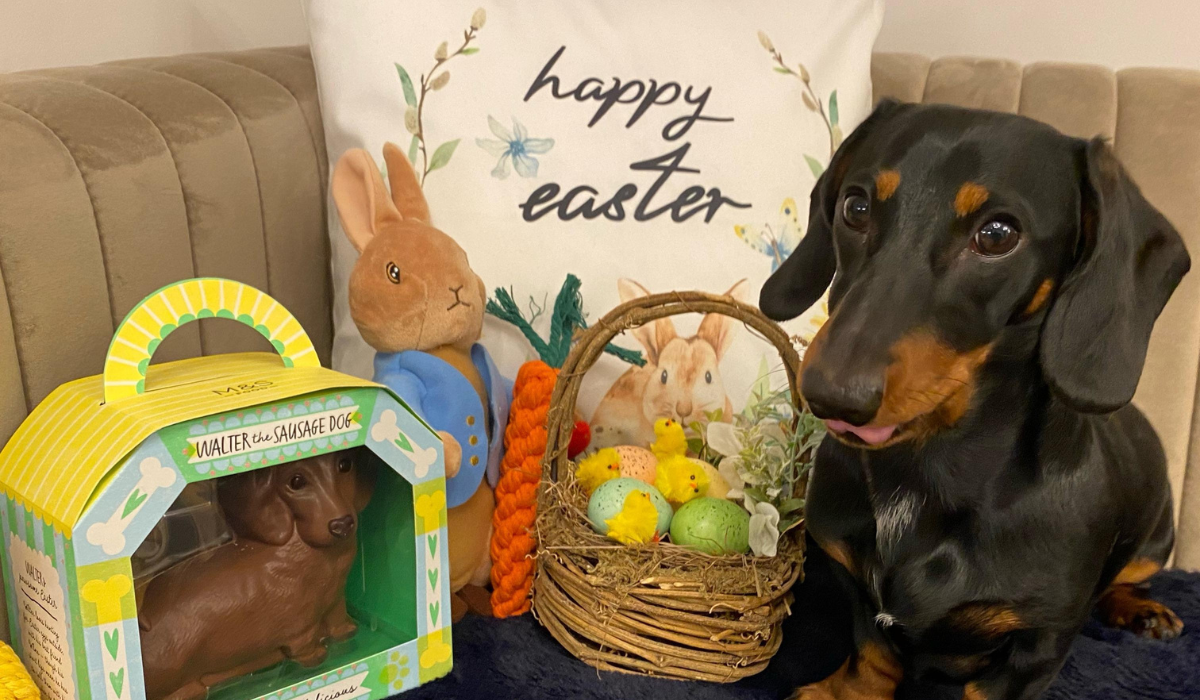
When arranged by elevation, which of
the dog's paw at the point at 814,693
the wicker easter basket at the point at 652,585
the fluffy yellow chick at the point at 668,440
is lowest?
the dog's paw at the point at 814,693

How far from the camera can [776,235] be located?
4.30 ft

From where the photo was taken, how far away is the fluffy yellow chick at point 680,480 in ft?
3.74

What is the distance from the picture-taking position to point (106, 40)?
1.52 metres

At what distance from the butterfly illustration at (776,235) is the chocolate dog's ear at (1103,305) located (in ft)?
1.71

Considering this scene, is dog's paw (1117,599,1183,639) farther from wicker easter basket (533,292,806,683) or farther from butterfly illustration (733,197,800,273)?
butterfly illustration (733,197,800,273)

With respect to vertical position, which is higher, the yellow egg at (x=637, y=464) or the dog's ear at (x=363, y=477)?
the dog's ear at (x=363, y=477)

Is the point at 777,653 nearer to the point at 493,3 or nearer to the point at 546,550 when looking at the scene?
the point at 546,550

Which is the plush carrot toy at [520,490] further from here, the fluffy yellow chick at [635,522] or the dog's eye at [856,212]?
the dog's eye at [856,212]

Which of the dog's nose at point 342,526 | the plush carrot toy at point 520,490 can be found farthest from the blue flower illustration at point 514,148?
the dog's nose at point 342,526

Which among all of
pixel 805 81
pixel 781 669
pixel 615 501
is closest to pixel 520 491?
pixel 615 501

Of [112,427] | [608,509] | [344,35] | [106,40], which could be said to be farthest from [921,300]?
[106,40]

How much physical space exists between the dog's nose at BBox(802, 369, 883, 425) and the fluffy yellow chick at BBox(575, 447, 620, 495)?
17.5 inches

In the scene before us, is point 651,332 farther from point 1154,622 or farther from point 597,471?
point 1154,622

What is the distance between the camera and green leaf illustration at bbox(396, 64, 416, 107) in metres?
1.28
